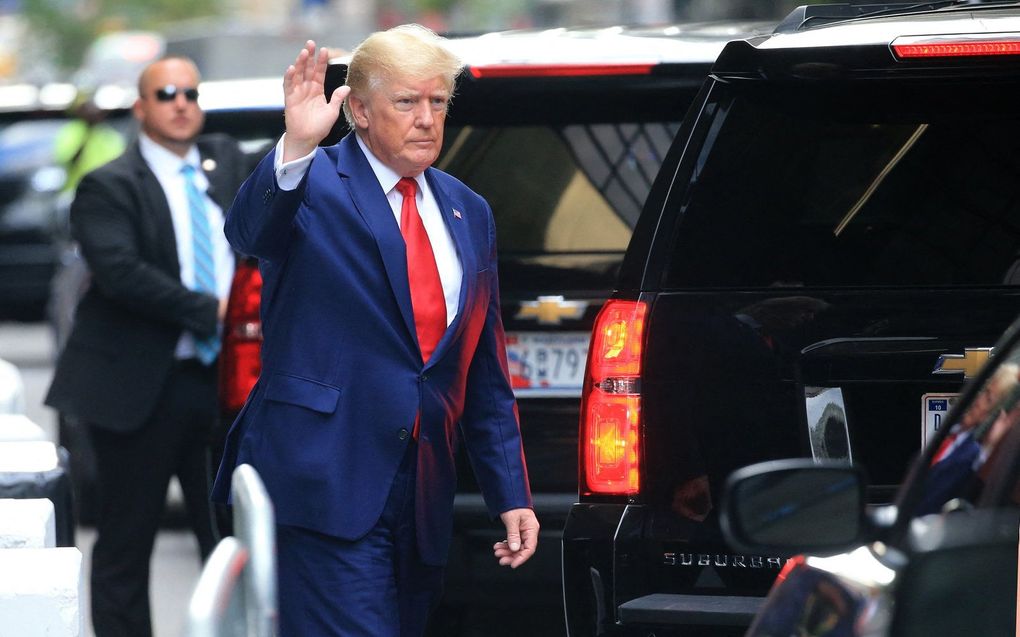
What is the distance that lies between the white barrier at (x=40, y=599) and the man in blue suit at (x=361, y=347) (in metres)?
0.45

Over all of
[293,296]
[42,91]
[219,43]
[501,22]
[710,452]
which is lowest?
[710,452]

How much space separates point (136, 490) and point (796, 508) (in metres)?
3.75

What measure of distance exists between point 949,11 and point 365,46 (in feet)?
4.23

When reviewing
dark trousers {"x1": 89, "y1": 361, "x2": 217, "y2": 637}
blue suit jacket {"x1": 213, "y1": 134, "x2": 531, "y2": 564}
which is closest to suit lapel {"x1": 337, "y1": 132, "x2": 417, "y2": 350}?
blue suit jacket {"x1": 213, "y1": 134, "x2": 531, "y2": 564}

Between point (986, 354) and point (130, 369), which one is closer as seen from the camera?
point (986, 354)

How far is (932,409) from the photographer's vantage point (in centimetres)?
422

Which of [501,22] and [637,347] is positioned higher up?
[501,22]

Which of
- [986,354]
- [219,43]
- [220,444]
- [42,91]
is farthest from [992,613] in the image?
[219,43]

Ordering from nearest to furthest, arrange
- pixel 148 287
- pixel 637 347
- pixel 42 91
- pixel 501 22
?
1. pixel 637 347
2. pixel 148 287
3. pixel 42 91
4. pixel 501 22

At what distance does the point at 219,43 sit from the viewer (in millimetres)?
23906

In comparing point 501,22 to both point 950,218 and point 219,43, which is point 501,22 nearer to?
point 219,43

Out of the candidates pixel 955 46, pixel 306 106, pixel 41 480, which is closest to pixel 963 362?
pixel 955 46

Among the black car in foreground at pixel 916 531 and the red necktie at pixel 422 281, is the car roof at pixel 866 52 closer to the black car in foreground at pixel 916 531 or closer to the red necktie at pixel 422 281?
the red necktie at pixel 422 281

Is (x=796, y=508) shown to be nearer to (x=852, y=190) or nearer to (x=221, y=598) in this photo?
(x=221, y=598)
